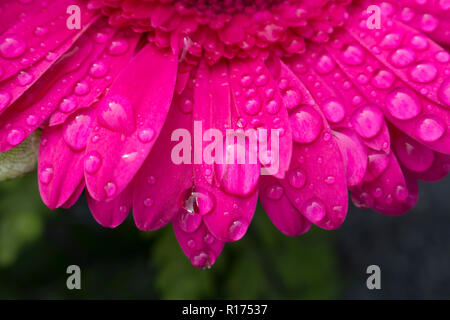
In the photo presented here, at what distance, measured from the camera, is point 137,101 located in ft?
1.75

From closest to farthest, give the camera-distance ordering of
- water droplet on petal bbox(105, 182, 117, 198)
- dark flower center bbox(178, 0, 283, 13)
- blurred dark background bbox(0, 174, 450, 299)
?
water droplet on petal bbox(105, 182, 117, 198) → dark flower center bbox(178, 0, 283, 13) → blurred dark background bbox(0, 174, 450, 299)

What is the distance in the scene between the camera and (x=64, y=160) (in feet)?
1.70

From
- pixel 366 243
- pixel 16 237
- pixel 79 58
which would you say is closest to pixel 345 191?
pixel 79 58

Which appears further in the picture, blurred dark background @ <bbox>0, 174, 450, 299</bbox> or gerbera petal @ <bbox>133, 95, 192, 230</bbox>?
blurred dark background @ <bbox>0, 174, 450, 299</bbox>

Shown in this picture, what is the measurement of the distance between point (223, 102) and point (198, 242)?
0.16m

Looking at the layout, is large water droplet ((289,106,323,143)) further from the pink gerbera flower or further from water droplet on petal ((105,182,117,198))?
water droplet on petal ((105,182,117,198))

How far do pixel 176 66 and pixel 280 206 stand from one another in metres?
0.20

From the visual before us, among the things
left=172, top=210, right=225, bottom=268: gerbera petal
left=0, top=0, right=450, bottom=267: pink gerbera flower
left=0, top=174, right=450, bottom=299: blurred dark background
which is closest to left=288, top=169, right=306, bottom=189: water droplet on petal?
left=0, top=0, right=450, bottom=267: pink gerbera flower

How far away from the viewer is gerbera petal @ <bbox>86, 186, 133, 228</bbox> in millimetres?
533

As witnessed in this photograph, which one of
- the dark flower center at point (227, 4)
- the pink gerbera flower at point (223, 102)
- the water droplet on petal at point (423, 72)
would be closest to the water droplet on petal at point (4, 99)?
the pink gerbera flower at point (223, 102)

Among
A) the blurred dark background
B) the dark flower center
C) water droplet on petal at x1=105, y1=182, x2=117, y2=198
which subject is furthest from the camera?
the blurred dark background

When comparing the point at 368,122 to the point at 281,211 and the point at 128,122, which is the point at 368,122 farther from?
the point at 128,122

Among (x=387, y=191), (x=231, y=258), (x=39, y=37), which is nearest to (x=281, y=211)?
(x=387, y=191)
